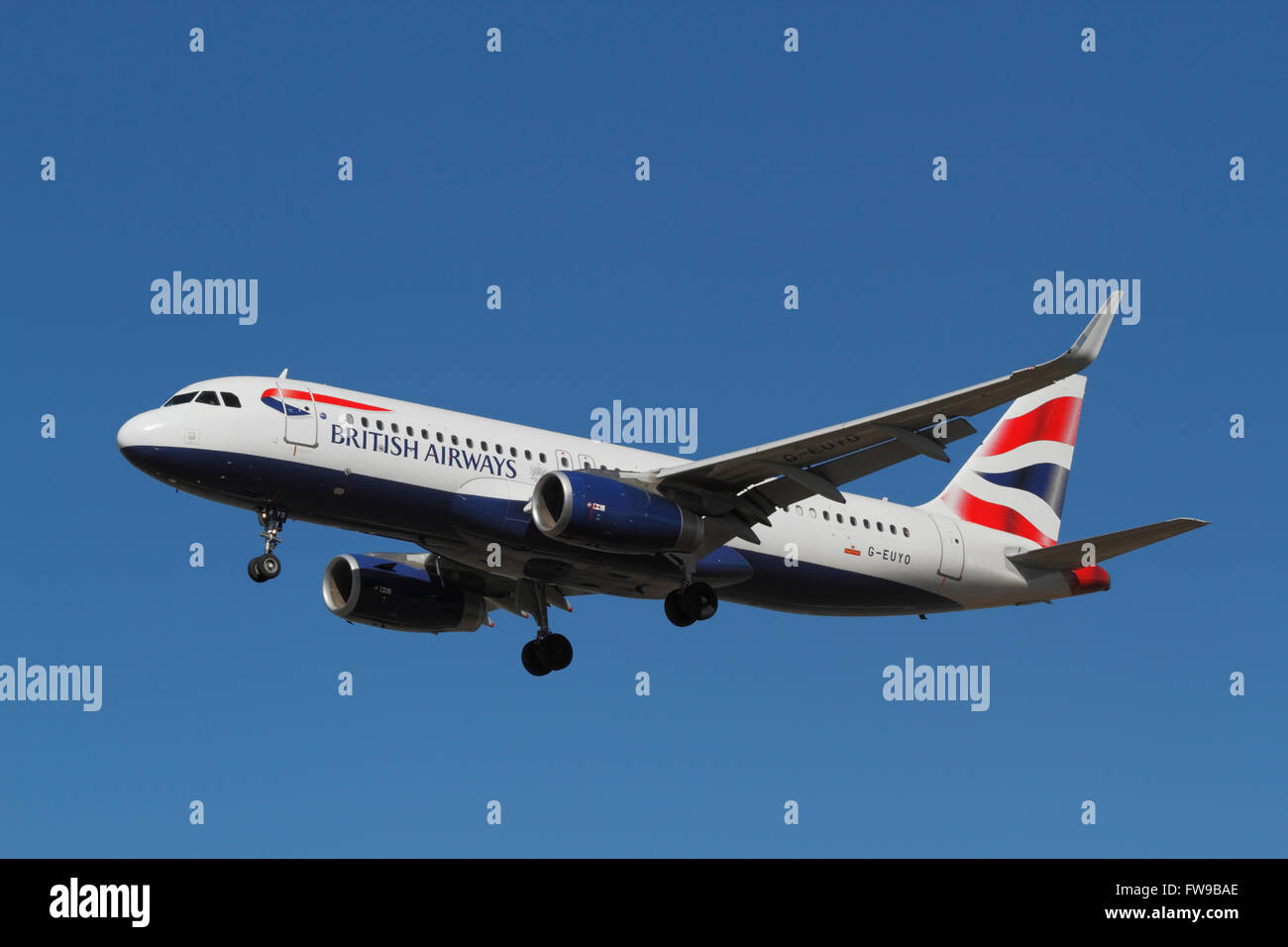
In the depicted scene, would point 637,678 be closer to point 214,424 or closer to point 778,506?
point 778,506

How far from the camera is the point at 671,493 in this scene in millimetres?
39594

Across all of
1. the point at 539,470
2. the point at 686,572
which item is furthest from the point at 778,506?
the point at 539,470

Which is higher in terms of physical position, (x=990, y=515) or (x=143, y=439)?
(x=143, y=439)

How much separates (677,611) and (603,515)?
158 inches

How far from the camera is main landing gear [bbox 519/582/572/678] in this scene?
146ft

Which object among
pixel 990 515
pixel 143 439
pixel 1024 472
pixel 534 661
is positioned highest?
pixel 1024 472

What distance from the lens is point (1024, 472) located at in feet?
160

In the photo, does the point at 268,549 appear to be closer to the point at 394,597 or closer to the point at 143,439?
the point at 143,439

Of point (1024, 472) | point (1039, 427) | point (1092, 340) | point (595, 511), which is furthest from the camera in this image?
point (1039, 427)

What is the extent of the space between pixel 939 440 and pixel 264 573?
46.1 ft

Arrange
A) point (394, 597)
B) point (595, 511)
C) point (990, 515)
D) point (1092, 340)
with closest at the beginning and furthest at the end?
1. point (1092, 340)
2. point (595, 511)
3. point (394, 597)
4. point (990, 515)

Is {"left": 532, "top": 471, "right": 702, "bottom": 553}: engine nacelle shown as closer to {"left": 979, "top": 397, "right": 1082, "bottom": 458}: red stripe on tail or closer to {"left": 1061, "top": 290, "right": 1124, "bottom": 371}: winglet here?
{"left": 1061, "top": 290, "right": 1124, "bottom": 371}: winglet

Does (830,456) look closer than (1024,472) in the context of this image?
Yes

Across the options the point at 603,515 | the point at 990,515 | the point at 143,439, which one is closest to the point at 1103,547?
the point at 990,515
